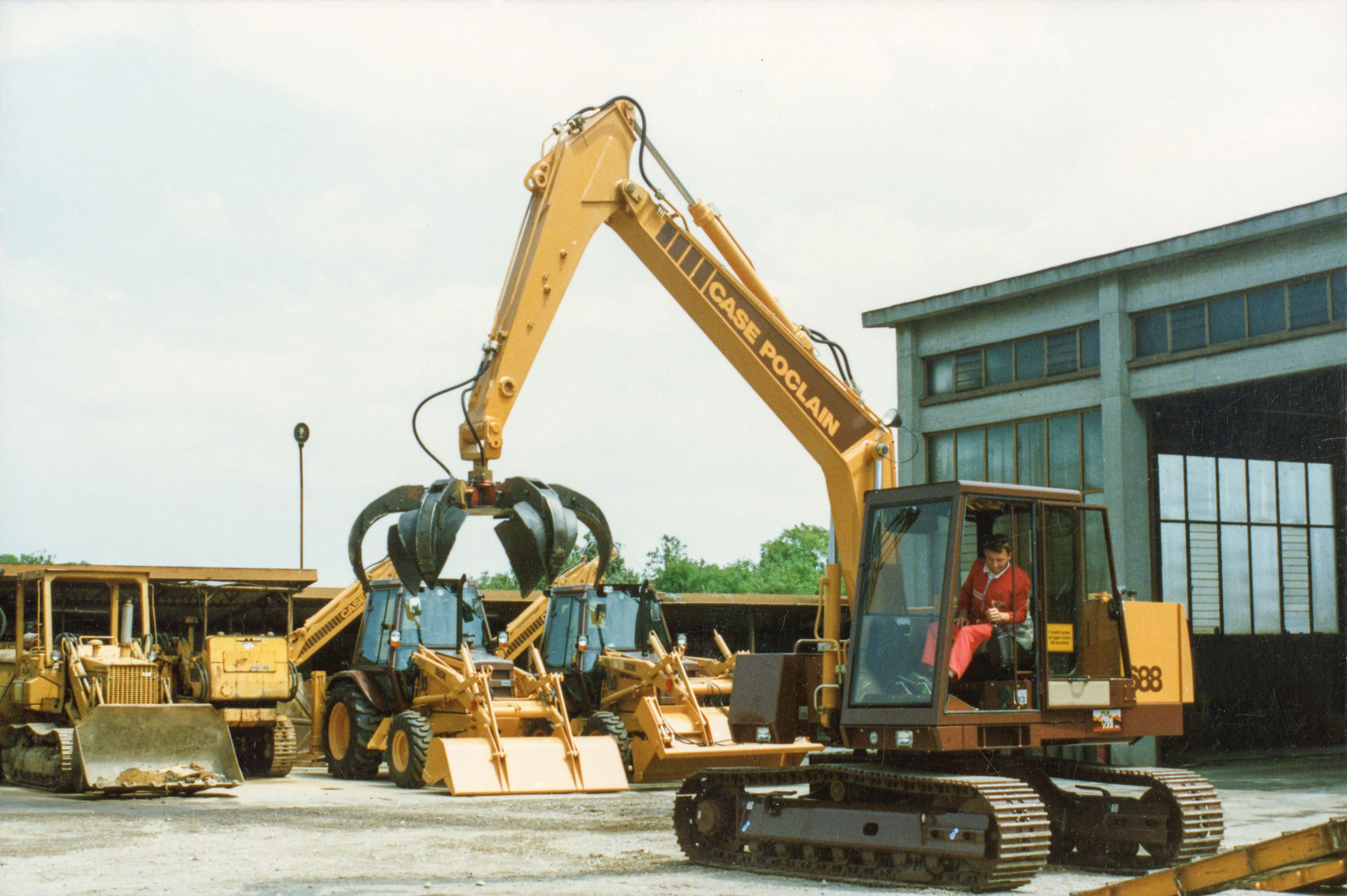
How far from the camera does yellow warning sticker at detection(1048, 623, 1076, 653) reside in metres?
9.41

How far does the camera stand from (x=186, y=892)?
28.4ft

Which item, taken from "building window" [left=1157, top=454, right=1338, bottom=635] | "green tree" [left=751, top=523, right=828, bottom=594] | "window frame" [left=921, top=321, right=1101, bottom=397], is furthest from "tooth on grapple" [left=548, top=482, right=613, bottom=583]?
"green tree" [left=751, top=523, right=828, bottom=594]

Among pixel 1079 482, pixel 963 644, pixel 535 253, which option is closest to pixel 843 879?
pixel 963 644

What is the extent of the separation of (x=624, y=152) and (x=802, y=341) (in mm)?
2239

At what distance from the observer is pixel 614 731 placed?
16.7 meters

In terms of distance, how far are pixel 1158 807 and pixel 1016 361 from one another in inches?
585

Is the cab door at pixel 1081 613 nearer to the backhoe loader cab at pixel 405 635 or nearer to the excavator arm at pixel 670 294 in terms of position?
the excavator arm at pixel 670 294

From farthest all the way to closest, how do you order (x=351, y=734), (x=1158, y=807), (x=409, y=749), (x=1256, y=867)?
1. (x=351, y=734)
2. (x=409, y=749)
3. (x=1158, y=807)
4. (x=1256, y=867)

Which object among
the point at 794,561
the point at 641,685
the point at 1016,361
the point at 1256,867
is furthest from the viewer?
the point at 794,561

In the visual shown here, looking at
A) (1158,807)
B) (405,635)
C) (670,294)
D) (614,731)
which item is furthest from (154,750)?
(1158,807)

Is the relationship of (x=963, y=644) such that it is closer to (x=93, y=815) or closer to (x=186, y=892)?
(x=186, y=892)

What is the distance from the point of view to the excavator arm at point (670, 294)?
1157 cm

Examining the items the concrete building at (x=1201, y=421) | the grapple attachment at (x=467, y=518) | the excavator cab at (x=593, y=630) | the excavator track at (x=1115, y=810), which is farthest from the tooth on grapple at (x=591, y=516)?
the concrete building at (x=1201, y=421)

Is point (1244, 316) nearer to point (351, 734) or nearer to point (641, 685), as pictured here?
point (641, 685)
